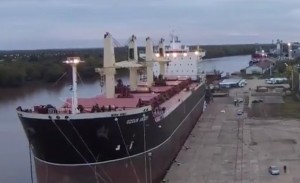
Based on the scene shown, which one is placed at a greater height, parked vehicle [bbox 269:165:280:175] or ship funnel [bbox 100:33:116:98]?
ship funnel [bbox 100:33:116:98]

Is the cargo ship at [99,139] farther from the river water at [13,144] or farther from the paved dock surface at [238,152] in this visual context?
the paved dock surface at [238,152]

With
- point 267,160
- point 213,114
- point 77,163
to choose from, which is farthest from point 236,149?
point 213,114

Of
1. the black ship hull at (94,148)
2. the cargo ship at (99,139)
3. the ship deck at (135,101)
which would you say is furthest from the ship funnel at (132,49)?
the black ship hull at (94,148)

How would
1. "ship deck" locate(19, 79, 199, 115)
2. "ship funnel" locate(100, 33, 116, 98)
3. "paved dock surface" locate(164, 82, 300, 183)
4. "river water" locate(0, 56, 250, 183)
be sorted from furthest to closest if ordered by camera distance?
1. "river water" locate(0, 56, 250, 183)
2. "ship funnel" locate(100, 33, 116, 98)
3. "paved dock surface" locate(164, 82, 300, 183)
4. "ship deck" locate(19, 79, 199, 115)

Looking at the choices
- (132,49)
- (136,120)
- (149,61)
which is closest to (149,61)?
(149,61)

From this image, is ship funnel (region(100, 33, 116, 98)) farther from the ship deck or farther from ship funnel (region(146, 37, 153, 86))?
ship funnel (region(146, 37, 153, 86))

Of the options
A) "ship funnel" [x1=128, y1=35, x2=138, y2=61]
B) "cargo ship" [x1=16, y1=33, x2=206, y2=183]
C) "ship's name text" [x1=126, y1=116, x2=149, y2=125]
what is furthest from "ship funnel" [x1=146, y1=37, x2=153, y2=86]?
"ship's name text" [x1=126, y1=116, x2=149, y2=125]

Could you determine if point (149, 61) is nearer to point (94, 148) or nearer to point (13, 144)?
point (13, 144)

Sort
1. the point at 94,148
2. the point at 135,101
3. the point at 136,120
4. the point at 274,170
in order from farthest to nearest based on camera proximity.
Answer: the point at 274,170 < the point at 135,101 < the point at 136,120 < the point at 94,148
